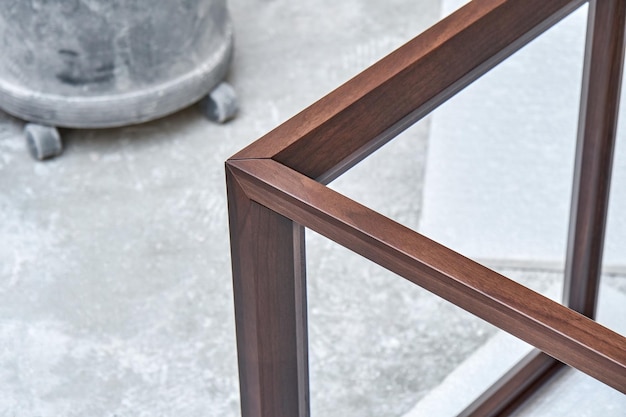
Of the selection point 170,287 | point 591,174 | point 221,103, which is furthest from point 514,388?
point 221,103

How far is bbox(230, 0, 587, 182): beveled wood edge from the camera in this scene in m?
0.91

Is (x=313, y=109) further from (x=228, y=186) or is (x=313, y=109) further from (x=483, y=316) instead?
(x=483, y=316)

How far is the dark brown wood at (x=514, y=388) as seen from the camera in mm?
1287

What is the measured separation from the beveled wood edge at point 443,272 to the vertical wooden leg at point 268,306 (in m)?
0.03

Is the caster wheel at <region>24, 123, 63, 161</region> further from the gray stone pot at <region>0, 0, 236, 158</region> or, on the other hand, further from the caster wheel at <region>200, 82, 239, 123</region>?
the caster wheel at <region>200, 82, 239, 123</region>

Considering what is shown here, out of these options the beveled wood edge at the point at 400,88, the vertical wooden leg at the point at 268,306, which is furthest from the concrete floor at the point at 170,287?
the beveled wood edge at the point at 400,88

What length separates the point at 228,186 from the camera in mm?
900

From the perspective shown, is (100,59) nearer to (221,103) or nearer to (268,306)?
(221,103)

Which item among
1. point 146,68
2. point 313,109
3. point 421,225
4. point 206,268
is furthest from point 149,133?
point 313,109

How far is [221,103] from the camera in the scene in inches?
92.2

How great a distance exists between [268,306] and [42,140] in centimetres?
141

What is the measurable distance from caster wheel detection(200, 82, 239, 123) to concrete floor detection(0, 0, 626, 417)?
0.03 meters

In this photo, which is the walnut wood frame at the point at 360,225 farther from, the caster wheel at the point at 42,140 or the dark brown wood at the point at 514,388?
the caster wheel at the point at 42,140

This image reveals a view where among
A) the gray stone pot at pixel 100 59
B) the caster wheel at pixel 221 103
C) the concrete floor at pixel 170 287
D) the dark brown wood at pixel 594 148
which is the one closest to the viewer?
the dark brown wood at pixel 594 148
